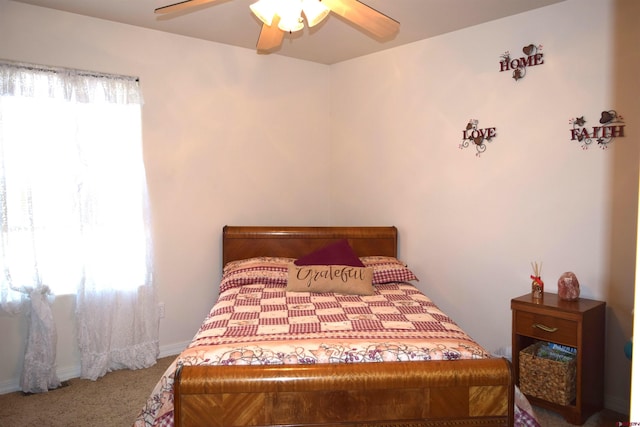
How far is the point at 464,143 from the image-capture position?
11.5 feet

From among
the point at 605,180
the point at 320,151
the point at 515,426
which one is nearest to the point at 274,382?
the point at 515,426

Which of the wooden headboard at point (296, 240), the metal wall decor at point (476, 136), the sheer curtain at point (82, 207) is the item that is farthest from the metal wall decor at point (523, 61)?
the sheer curtain at point (82, 207)

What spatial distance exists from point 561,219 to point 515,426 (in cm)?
150

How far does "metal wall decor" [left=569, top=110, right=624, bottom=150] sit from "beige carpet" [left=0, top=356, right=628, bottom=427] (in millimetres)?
1581

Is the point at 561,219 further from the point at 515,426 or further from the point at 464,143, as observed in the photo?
the point at 515,426

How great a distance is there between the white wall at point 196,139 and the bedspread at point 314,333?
0.86 metres

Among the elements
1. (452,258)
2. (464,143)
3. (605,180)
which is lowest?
(452,258)

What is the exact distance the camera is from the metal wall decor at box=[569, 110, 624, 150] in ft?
9.11

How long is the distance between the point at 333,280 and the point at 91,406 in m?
1.64

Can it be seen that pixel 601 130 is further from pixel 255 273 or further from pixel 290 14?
pixel 255 273

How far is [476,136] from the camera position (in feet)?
11.3

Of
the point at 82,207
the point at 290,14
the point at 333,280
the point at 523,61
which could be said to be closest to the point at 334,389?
the point at 333,280

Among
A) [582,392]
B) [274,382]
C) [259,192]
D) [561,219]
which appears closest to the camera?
[274,382]

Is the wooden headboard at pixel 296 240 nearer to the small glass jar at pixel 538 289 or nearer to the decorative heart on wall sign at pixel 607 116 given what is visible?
the small glass jar at pixel 538 289
